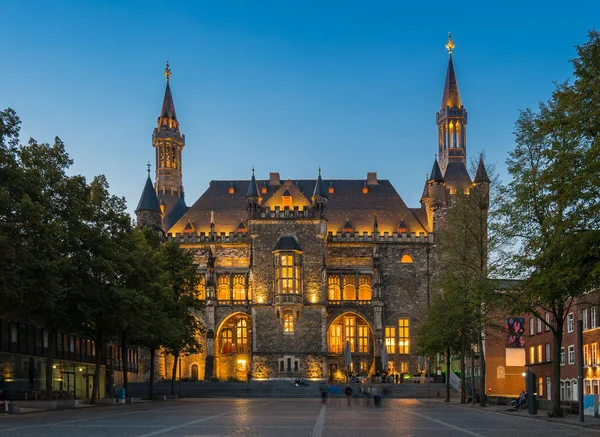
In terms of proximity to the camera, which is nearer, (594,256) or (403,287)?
(594,256)

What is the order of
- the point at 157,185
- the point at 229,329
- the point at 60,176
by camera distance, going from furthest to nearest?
the point at 157,185 → the point at 229,329 → the point at 60,176

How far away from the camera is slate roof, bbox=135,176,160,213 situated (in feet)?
297

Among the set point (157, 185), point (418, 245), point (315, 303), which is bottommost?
point (315, 303)

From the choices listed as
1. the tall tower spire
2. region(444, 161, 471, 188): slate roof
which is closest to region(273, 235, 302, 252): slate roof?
region(444, 161, 471, 188): slate roof

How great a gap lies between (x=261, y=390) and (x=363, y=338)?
59.2ft

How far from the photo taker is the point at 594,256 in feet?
88.1

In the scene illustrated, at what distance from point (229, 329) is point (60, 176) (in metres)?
46.6

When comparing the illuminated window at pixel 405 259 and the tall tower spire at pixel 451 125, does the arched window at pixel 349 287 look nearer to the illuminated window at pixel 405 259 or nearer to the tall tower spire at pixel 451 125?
the illuminated window at pixel 405 259

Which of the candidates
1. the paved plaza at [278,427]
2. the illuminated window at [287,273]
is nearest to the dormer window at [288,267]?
the illuminated window at [287,273]

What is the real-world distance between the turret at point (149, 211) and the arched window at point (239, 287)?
9983 mm

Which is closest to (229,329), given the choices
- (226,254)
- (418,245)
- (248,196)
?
(226,254)

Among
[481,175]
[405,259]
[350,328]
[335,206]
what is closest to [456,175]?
[405,259]

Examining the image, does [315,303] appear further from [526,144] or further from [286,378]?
[526,144]

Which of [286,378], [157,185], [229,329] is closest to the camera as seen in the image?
[286,378]
